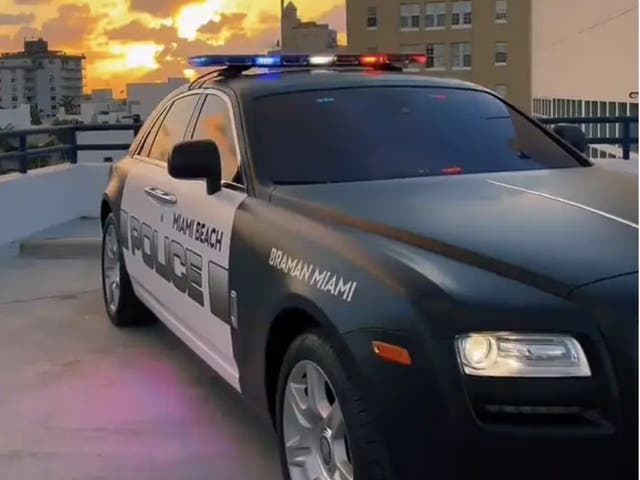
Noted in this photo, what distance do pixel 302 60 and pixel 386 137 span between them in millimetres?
1154

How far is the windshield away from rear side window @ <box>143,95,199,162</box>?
98cm

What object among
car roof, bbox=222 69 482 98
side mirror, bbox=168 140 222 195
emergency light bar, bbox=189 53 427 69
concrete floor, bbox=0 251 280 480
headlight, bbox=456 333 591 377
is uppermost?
emergency light bar, bbox=189 53 427 69

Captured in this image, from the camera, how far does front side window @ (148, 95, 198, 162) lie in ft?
17.6

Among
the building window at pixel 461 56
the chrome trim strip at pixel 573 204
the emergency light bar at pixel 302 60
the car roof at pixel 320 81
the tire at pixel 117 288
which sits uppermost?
the building window at pixel 461 56

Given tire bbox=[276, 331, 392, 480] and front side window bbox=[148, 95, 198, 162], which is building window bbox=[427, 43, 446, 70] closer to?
front side window bbox=[148, 95, 198, 162]

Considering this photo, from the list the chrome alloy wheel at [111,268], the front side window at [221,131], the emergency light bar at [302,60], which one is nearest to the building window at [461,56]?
the chrome alloy wheel at [111,268]

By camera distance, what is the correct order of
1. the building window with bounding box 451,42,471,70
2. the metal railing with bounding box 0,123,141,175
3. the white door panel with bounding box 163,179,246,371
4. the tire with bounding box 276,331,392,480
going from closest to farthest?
1. the tire with bounding box 276,331,392,480
2. the white door panel with bounding box 163,179,246,371
3. the metal railing with bounding box 0,123,141,175
4. the building window with bounding box 451,42,471,70

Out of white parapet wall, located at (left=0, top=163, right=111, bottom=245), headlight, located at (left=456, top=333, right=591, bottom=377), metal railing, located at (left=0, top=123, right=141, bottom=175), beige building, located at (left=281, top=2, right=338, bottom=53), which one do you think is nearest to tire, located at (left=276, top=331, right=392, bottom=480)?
headlight, located at (left=456, top=333, right=591, bottom=377)

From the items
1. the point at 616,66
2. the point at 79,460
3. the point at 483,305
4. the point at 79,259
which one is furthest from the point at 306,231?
the point at 616,66

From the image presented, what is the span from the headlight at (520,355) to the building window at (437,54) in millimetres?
68750

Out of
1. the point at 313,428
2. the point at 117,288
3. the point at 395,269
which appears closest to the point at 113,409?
the point at 117,288

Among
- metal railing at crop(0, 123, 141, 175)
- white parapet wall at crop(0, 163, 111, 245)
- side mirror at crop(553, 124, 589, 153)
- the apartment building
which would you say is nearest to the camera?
side mirror at crop(553, 124, 589, 153)

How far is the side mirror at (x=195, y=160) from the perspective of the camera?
424 centimetres

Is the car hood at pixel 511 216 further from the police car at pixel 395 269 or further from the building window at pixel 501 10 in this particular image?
the building window at pixel 501 10
